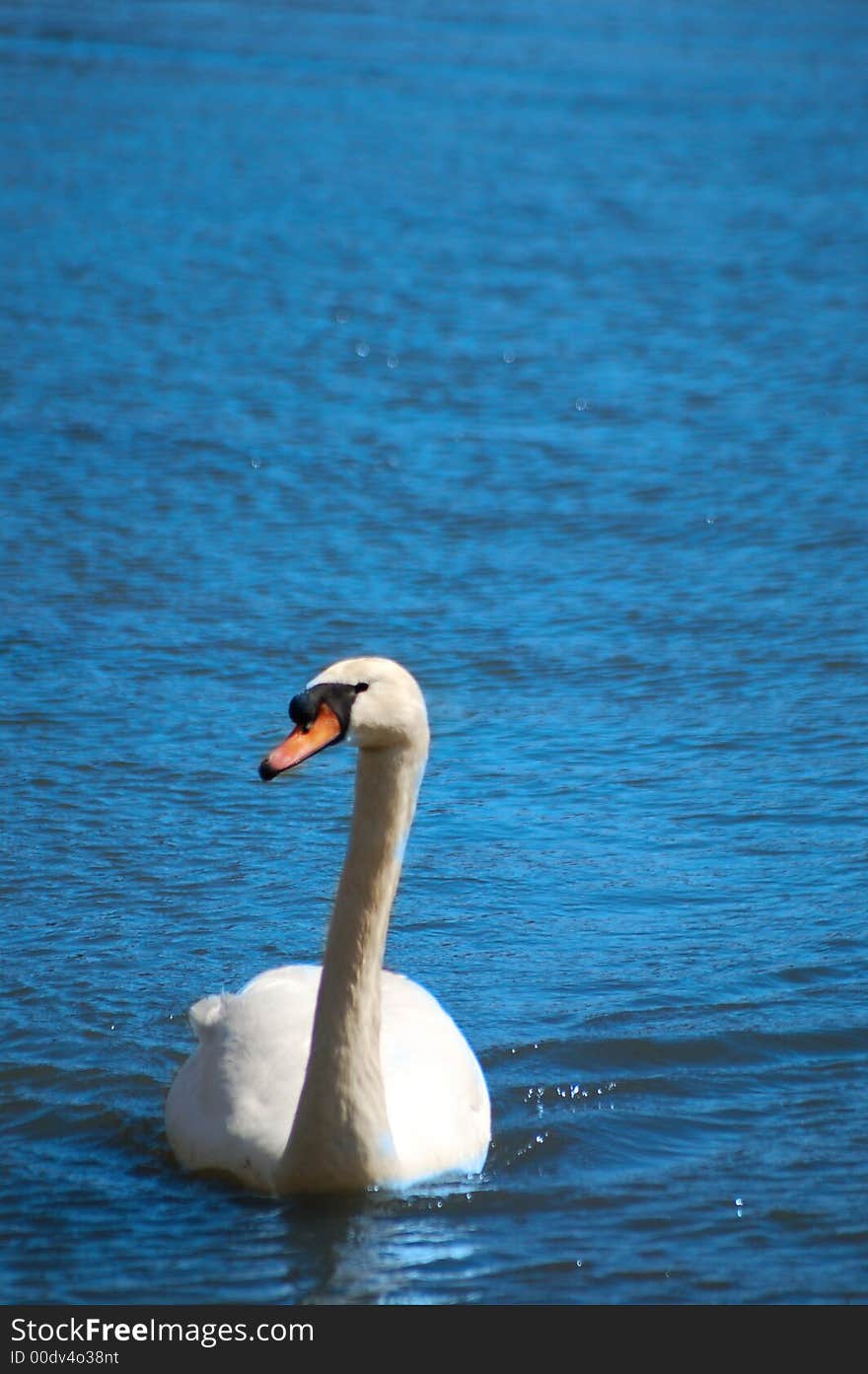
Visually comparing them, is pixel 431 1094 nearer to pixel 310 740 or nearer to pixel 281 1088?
pixel 281 1088

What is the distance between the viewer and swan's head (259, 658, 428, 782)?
480 centimetres

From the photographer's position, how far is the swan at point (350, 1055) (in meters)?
4.88

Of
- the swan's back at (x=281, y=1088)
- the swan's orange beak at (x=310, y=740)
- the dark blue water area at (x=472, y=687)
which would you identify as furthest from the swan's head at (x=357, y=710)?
the dark blue water area at (x=472, y=687)

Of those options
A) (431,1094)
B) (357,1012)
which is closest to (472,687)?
(431,1094)

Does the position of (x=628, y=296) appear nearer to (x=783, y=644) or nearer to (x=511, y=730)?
(x=783, y=644)

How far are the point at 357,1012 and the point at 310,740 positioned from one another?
63 cm

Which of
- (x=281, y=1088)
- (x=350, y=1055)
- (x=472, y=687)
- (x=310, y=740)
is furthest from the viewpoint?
(x=472, y=687)

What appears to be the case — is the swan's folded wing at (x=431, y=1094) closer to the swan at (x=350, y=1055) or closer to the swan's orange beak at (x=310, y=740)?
the swan at (x=350, y=1055)

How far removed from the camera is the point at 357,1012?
196 inches

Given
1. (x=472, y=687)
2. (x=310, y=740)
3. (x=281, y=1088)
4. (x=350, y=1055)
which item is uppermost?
(x=310, y=740)

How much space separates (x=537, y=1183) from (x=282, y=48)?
29272mm

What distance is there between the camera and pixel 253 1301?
4.70 m

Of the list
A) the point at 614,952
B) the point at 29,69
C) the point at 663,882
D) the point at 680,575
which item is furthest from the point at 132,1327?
the point at 29,69

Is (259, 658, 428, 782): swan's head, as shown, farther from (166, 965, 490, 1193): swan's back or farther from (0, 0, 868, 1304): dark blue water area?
(0, 0, 868, 1304): dark blue water area
